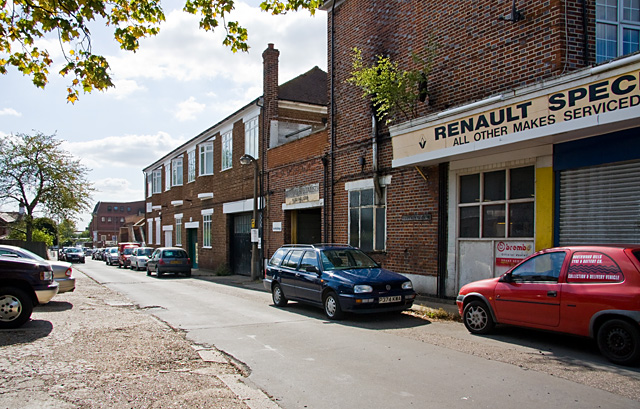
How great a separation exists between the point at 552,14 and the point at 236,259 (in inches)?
731

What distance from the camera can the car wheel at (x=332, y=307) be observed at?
9.68 meters

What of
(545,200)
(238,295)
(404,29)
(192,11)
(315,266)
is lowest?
(238,295)

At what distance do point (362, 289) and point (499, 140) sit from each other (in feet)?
13.1

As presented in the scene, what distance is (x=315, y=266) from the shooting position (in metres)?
10.7

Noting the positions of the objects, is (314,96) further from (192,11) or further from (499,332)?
(499,332)

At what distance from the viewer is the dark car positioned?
9.45 metres

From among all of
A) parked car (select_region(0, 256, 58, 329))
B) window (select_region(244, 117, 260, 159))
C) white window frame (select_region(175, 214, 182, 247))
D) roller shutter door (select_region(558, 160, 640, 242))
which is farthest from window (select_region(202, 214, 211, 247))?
roller shutter door (select_region(558, 160, 640, 242))

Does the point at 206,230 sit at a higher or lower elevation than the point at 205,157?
lower

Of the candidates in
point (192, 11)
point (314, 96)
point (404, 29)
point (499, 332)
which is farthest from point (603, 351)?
point (314, 96)

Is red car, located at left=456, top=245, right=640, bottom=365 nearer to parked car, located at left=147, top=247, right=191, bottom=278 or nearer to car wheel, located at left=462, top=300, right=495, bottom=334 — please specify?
car wheel, located at left=462, top=300, right=495, bottom=334

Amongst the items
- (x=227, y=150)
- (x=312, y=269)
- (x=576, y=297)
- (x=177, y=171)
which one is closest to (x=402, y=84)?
(x=312, y=269)

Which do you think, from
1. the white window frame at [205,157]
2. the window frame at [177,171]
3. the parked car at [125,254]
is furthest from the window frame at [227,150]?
the parked car at [125,254]

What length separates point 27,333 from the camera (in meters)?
8.25

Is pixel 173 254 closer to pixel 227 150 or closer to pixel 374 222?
pixel 227 150
